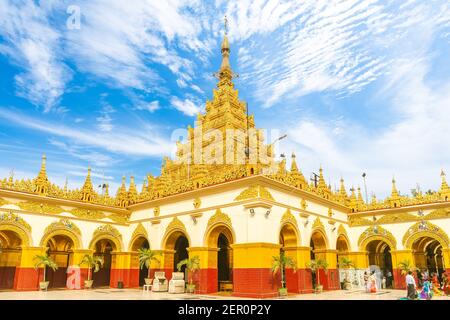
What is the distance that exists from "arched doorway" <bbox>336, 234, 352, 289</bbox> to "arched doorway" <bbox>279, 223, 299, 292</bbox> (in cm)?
611

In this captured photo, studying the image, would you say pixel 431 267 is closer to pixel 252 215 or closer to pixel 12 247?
pixel 252 215

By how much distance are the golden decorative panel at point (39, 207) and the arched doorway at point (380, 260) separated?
74.8 ft

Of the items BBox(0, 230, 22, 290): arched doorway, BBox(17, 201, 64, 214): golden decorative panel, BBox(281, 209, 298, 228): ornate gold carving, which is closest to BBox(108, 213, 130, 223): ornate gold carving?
BBox(17, 201, 64, 214): golden decorative panel

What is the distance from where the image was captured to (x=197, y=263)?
2056 centimetres

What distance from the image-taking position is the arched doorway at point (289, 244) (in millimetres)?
20297

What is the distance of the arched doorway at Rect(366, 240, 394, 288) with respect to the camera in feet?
92.7

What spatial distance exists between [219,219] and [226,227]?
2.10 ft

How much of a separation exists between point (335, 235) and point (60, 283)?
19.3m

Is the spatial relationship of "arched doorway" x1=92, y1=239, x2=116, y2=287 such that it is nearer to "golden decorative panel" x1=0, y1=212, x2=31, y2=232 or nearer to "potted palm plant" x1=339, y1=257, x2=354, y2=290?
"golden decorative panel" x1=0, y1=212, x2=31, y2=232

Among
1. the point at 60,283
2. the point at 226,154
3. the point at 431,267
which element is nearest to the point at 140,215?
the point at 60,283

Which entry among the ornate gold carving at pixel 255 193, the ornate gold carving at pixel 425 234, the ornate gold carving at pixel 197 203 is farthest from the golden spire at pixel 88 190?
the ornate gold carving at pixel 425 234

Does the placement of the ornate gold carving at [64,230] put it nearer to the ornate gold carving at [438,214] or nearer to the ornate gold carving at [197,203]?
the ornate gold carving at [197,203]

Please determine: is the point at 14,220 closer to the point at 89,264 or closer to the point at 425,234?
the point at 89,264

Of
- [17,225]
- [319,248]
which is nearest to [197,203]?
[319,248]
